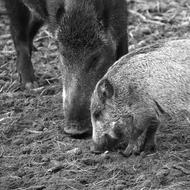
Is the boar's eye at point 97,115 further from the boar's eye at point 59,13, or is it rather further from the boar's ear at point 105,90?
the boar's eye at point 59,13

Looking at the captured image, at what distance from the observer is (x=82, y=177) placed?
3953 mm

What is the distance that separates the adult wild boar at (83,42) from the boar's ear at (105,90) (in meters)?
0.51

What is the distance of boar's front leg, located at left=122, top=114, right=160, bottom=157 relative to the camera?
13.2 feet

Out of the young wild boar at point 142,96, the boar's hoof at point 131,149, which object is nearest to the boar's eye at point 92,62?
the young wild boar at point 142,96

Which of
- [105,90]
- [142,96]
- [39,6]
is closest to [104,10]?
[39,6]

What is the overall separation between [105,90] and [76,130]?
1.91 ft

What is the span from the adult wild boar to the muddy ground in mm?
252

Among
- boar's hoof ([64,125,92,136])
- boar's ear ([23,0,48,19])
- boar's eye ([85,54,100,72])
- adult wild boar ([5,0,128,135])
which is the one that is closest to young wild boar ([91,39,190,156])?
boar's hoof ([64,125,92,136])

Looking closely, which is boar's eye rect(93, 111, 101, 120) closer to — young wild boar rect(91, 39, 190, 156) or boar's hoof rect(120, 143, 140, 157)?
young wild boar rect(91, 39, 190, 156)

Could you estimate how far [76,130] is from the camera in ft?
15.4

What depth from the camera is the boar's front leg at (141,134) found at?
159 inches

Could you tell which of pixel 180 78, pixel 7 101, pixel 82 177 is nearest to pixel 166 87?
pixel 180 78

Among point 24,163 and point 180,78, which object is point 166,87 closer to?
point 180,78

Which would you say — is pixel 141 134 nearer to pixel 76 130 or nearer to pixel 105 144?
pixel 105 144
